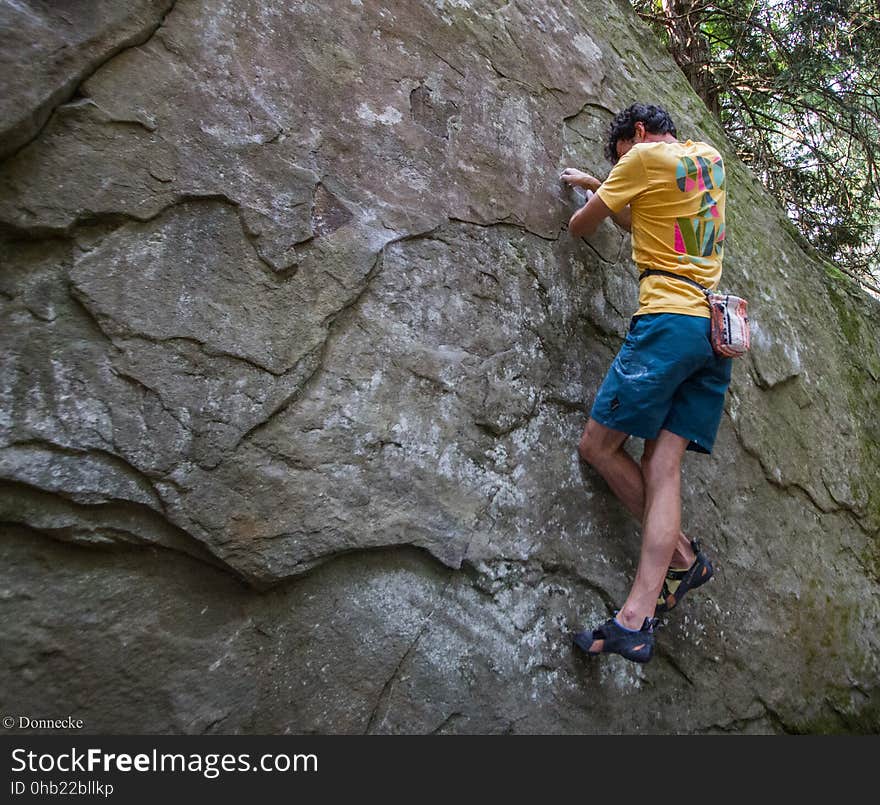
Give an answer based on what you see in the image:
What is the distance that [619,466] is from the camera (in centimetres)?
219

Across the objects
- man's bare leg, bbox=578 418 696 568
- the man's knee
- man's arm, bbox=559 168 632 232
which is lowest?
man's bare leg, bbox=578 418 696 568

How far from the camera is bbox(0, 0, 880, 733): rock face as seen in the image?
1607mm

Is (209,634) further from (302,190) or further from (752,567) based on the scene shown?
(752,567)

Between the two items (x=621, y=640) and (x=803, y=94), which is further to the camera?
(x=803, y=94)

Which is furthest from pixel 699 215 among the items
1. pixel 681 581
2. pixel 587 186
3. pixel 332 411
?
pixel 332 411

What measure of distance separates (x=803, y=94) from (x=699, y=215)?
3811 mm

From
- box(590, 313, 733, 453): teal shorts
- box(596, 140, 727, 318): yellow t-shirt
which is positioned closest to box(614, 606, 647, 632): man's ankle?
box(590, 313, 733, 453): teal shorts

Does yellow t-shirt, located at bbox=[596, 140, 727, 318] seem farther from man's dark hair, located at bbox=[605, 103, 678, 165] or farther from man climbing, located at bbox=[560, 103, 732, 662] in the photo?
man's dark hair, located at bbox=[605, 103, 678, 165]

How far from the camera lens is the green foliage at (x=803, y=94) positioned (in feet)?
15.4

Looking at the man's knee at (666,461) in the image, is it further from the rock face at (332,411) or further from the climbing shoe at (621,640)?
the climbing shoe at (621,640)

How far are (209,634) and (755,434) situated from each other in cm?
209

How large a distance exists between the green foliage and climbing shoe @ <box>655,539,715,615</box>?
3.78 meters

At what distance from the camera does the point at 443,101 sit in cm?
231

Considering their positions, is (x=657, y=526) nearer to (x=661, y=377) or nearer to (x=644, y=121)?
(x=661, y=377)
